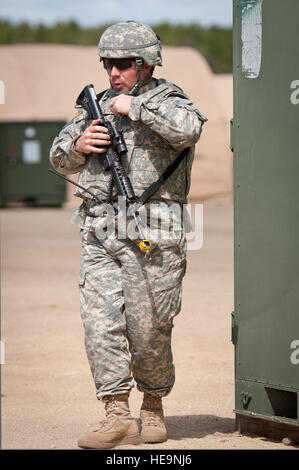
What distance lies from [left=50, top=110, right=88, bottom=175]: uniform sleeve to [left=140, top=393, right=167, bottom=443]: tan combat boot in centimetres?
111

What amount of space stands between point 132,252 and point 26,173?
19.0 meters

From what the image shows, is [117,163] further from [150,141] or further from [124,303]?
[124,303]

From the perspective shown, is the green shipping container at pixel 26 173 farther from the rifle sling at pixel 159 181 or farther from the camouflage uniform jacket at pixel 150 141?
the rifle sling at pixel 159 181

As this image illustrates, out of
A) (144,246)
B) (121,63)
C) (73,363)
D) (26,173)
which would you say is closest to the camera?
(144,246)

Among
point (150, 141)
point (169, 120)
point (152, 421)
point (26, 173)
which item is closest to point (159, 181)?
point (150, 141)

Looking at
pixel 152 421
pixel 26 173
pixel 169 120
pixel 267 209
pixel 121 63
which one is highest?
pixel 121 63

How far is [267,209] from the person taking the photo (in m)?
4.60

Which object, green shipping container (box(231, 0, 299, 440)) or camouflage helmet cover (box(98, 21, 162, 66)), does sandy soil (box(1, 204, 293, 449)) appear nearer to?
green shipping container (box(231, 0, 299, 440))

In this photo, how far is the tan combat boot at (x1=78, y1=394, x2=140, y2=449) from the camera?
4652mm

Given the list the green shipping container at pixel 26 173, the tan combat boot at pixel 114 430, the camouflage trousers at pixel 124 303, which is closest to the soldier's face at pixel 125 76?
the camouflage trousers at pixel 124 303

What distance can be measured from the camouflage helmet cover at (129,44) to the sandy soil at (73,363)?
5.71 ft

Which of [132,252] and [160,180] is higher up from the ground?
[160,180]

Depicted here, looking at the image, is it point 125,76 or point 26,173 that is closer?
point 125,76

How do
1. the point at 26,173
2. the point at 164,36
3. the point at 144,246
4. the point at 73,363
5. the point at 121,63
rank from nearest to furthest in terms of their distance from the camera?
the point at 144,246 < the point at 121,63 < the point at 73,363 < the point at 26,173 < the point at 164,36
